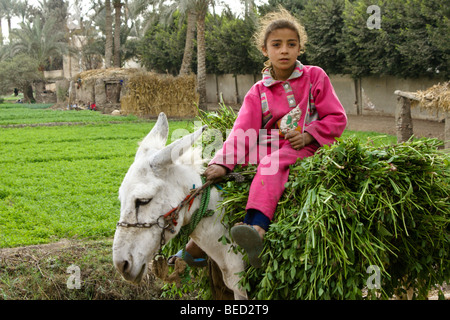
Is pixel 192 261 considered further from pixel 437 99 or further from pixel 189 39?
pixel 189 39

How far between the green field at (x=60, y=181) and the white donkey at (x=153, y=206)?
1208mm

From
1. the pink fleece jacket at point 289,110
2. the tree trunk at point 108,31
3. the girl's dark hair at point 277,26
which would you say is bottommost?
the pink fleece jacket at point 289,110

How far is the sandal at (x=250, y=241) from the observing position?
2646mm

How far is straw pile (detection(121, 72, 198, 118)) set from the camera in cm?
2508

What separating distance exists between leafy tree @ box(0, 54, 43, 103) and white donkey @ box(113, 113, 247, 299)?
130ft

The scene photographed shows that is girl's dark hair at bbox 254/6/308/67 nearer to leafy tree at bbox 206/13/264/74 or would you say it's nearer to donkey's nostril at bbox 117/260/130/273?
donkey's nostril at bbox 117/260/130/273

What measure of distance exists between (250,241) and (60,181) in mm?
7313

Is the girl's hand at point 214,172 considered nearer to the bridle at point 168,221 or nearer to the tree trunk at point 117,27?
the bridle at point 168,221

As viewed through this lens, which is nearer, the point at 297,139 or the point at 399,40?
the point at 297,139

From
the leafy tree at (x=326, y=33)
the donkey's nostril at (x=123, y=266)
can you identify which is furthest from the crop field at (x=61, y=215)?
the leafy tree at (x=326, y=33)

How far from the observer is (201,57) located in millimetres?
25109

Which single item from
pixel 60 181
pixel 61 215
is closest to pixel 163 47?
pixel 60 181

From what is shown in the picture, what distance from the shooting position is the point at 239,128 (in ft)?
10.5
